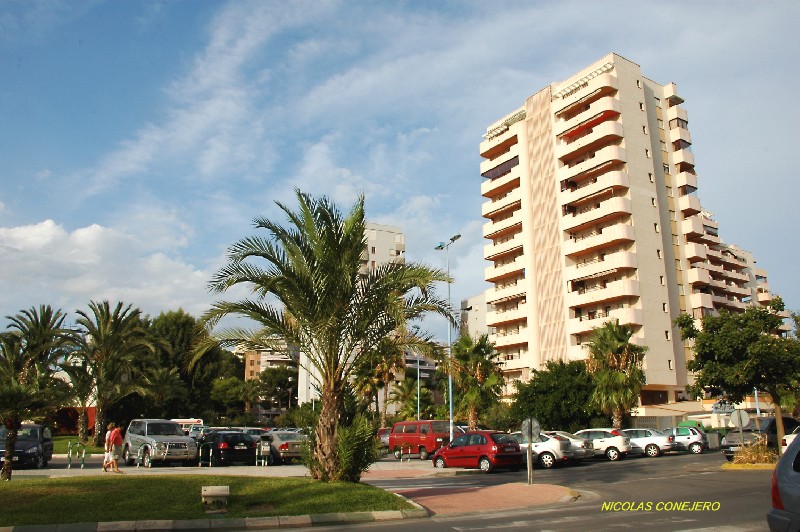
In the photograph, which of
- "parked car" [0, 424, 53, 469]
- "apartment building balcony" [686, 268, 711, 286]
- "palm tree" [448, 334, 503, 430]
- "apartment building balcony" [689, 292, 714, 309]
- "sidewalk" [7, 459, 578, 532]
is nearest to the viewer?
"sidewalk" [7, 459, 578, 532]

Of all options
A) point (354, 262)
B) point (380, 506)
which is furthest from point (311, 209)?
point (380, 506)

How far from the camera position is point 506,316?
211ft

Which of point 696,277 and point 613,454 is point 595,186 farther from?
point 613,454

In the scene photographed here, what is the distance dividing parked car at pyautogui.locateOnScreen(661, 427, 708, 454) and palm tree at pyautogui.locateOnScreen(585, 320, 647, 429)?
3445 mm

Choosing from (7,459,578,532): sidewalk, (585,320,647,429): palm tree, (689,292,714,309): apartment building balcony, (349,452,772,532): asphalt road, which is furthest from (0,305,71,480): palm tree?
(689,292,714,309): apartment building balcony

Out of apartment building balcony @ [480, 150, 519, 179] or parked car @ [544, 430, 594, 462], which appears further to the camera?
apartment building balcony @ [480, 150, 519, 179]

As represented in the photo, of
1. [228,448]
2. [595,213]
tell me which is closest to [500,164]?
[595,213]

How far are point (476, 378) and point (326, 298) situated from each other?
1173 inches

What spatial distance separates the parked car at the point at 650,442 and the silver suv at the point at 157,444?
2192 centimetres

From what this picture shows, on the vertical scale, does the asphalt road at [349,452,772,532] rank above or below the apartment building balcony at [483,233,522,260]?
below

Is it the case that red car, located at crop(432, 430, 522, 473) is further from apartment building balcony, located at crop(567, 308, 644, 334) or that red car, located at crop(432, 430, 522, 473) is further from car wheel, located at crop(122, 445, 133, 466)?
apartment building balcony, located at crop(567, 308, 644, 334)

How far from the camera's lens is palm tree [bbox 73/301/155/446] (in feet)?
140

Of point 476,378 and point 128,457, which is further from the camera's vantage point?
point 476,378

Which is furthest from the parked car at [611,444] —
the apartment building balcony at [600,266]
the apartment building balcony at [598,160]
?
the apartment building balcony at [598,160]
